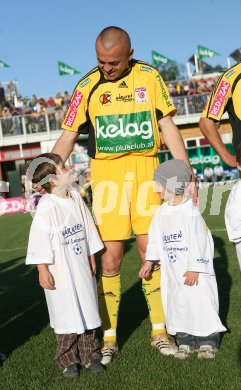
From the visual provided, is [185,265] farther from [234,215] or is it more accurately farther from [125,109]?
[125,109]

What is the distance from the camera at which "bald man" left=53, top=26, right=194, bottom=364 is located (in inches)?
203

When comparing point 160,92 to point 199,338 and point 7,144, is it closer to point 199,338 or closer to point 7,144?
point 199,338

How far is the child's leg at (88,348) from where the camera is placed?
15.8 feet

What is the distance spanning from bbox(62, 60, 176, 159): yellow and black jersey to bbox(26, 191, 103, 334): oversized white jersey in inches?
26.4

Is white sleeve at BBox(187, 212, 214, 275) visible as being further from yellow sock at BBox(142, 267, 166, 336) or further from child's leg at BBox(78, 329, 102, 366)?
child's leg at BBox(78, 329, 102, 366)

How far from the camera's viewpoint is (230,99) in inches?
200

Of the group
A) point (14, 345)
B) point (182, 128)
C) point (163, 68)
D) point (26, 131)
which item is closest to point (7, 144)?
point (26, 131)

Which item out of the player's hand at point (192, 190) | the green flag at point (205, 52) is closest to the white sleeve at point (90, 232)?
the player's hand at point (192, 190)

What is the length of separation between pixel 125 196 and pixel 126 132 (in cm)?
53

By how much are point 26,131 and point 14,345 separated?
33818mm

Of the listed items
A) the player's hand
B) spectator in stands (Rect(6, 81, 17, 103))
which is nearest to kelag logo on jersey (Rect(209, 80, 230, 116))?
the player's hand

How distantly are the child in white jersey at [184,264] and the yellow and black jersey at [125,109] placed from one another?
0.35 metres

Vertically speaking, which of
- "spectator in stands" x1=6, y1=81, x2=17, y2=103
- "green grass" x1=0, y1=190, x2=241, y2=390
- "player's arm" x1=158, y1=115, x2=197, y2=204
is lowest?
"green grass" x1=0, y1=190, x2=241, y2=390

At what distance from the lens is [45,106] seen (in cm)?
4053
